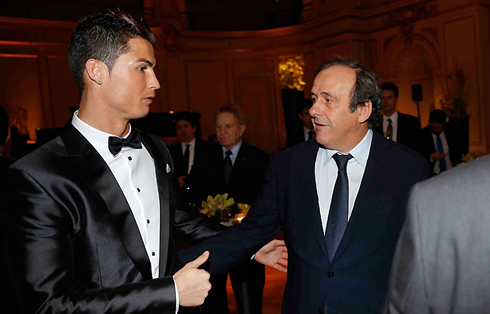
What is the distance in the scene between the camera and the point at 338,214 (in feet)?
6.05

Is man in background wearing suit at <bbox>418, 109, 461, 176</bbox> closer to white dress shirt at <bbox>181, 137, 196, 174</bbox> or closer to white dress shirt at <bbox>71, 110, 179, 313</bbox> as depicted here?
white dress shirt at <bbox>181, 137, 196, 174</bbox>

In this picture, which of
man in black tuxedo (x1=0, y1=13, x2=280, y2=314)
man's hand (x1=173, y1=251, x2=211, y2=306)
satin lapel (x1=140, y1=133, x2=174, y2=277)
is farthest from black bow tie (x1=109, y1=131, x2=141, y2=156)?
man's hand (x1=173, y1=251, x2=211, y2=306)

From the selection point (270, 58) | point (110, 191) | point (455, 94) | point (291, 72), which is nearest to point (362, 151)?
point (110, 191)

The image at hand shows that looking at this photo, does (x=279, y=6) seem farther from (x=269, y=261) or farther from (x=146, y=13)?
(x=269, y=261)

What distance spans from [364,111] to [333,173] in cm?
33

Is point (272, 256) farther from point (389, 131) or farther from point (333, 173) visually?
point (389, 131)

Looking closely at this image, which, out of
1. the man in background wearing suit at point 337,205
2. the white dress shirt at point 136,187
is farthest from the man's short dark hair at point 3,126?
the man in background wearing suit at point 337,205

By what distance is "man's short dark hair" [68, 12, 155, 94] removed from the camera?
1488 millimetres

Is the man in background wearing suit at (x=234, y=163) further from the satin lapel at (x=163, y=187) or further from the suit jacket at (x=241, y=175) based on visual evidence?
the satin lapel at (x=163, y=187)

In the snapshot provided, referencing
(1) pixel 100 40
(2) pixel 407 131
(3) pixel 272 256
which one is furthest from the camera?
(2) pixel 407 131

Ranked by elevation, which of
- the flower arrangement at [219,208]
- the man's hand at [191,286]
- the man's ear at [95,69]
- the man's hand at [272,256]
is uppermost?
the man's ear at [95,69]

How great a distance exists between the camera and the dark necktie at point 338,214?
71.9 inches

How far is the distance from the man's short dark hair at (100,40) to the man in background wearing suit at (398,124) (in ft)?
14.3

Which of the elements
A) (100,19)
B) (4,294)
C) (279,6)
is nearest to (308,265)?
(100,19)
